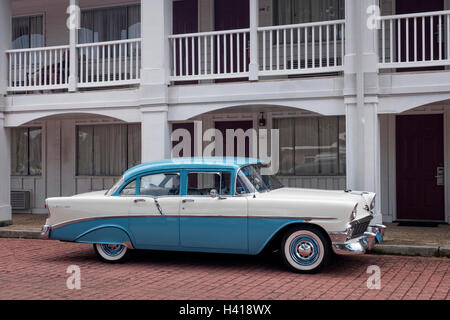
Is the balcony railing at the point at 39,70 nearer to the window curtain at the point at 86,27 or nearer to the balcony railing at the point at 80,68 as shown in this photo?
the balcony railing at the point at 80,68

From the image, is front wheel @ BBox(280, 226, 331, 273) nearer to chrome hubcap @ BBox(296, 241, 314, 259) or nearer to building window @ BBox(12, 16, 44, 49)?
chrome hubcap @ BBox(296, 241, 314, 259)

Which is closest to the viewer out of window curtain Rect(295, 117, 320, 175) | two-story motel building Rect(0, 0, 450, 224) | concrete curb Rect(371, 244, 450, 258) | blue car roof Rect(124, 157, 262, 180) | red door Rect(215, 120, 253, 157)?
blue car roof Rect(124, 157, 262, 180)

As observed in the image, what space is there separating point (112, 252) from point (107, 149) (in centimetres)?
671

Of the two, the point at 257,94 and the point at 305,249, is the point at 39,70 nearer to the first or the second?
the point at 257,94

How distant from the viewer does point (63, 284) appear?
686cm

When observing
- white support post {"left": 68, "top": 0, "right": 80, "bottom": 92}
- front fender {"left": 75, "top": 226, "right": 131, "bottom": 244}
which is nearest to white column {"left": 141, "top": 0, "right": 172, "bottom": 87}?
white support post {"left": 68, "top": 0, "right": 80, "bottom": 92}

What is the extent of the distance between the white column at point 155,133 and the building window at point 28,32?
5536mm

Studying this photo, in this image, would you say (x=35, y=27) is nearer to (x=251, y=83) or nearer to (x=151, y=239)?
(x=251, y=83)

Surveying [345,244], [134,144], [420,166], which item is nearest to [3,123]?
[134,144]

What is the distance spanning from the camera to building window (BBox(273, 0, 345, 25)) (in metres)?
12.5

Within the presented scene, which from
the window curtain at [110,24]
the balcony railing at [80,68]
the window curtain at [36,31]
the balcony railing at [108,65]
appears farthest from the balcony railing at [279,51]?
the window curtain at [36,31]

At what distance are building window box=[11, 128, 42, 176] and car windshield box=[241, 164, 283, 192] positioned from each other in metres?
8.81

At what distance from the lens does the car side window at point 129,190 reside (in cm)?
814
